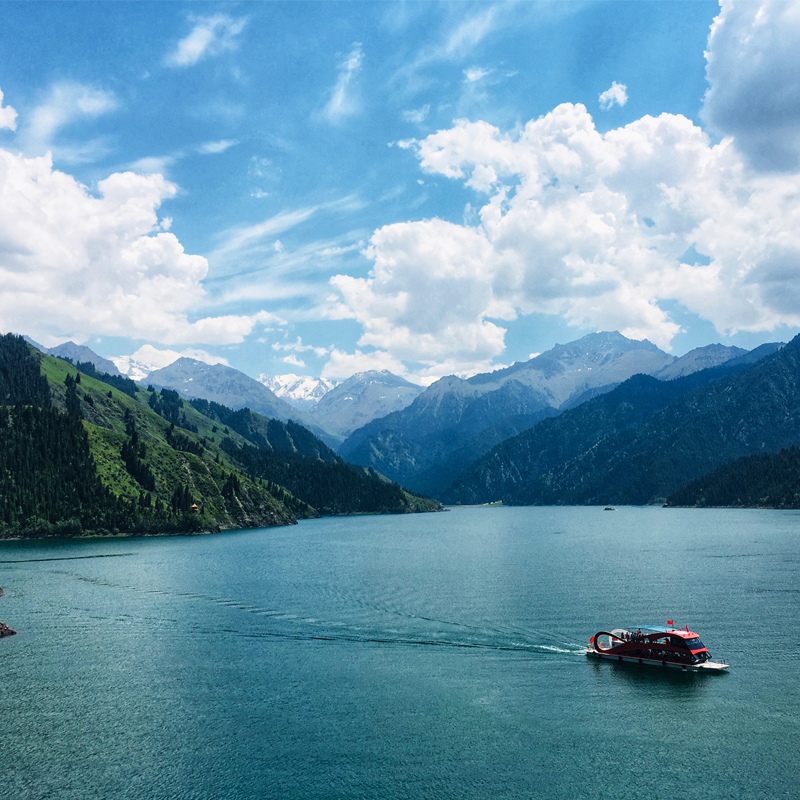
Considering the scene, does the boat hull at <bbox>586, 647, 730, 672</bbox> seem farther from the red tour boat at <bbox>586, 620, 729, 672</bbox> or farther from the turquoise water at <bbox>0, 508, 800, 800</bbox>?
the turquoise water at <bbox>0, 508, 800, 800</bbox>

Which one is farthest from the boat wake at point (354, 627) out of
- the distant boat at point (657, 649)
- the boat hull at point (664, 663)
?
the distant boat at point (657, 649)

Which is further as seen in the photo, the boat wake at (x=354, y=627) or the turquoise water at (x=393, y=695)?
the boat wake at (x=354, y=627)

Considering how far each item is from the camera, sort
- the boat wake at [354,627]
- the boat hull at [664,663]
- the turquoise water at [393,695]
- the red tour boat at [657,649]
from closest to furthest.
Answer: the turquoise water at [393,695], the boat hull at [664,663], the red tour boat at [657,649], the boat wake at [354,627]

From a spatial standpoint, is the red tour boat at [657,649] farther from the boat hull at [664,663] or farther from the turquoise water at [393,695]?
the turquoise water at [393,695]

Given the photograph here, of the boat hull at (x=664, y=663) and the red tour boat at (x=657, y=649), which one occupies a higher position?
the red tour boat at (x=657, y=649)

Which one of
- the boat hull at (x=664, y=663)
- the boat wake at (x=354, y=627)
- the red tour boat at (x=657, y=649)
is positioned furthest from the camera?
the boat wake at (x=354, y=627)

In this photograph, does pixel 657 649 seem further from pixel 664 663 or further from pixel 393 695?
pixel 393 695

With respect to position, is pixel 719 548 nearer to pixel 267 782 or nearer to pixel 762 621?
pixel 762 621

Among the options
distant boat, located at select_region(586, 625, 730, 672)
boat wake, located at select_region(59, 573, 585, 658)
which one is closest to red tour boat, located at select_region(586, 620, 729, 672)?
distant boat, located at select_region(586, 625, 730, 672)

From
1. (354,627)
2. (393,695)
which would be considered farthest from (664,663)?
(354,627)
